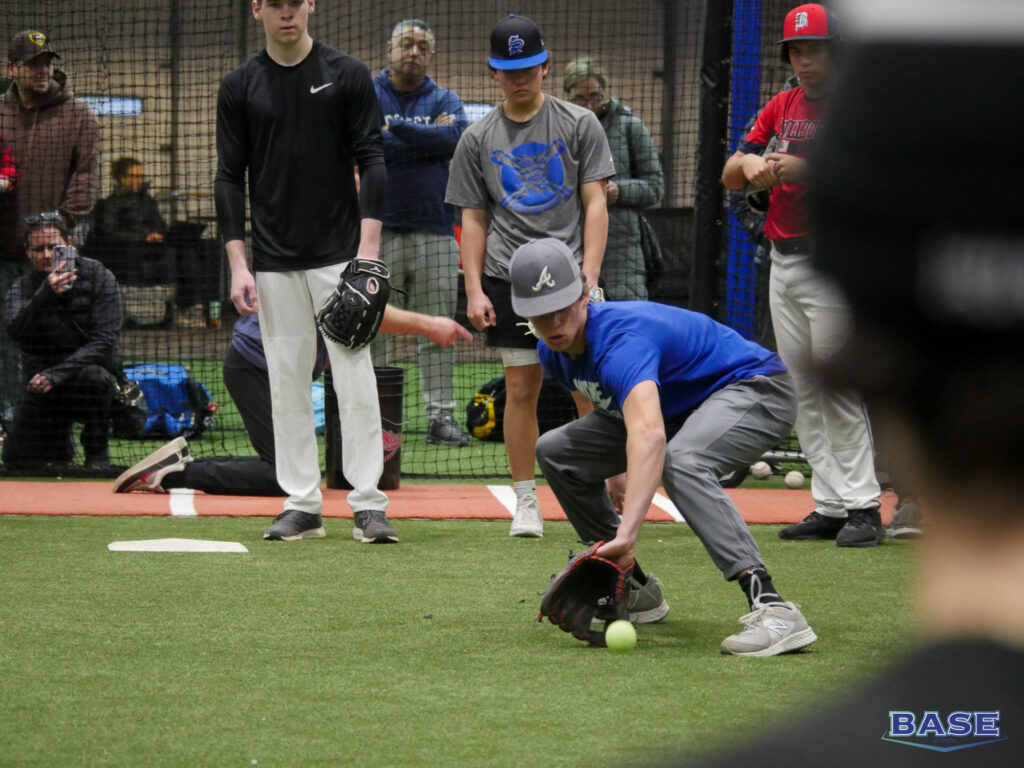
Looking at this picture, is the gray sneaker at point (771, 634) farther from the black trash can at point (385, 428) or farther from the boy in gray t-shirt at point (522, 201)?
the black trash can at point (385, 428)

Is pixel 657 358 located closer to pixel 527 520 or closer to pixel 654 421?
pixel 654 421

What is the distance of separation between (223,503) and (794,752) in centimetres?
666

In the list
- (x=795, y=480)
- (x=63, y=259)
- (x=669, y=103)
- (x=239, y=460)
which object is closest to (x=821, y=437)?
(x=795, y=480)

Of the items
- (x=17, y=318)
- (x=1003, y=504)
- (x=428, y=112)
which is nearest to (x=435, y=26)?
(x=428, y=112)

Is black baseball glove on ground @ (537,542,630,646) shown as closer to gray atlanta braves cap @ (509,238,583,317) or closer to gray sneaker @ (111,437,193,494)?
gray atlanta braves cap @ (509,238,583,317)

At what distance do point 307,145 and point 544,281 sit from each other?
6.46 ft

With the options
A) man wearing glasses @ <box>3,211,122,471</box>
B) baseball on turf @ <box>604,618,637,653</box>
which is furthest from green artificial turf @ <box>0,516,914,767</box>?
man wearing glasses @ <box>3,211,122,471</box>

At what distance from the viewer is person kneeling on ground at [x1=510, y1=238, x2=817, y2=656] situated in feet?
13.6

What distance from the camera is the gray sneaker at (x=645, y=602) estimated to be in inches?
182

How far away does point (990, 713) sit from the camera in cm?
76

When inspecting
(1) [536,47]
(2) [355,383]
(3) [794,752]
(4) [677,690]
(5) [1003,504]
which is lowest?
(4) [677,690]

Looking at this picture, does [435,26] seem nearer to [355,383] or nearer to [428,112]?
[428,112]

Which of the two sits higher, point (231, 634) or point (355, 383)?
point (355, 383)

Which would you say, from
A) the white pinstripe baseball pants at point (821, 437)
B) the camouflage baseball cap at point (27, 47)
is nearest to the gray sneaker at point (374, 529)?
the white pinstripe baseball pants at point (821, 437)
